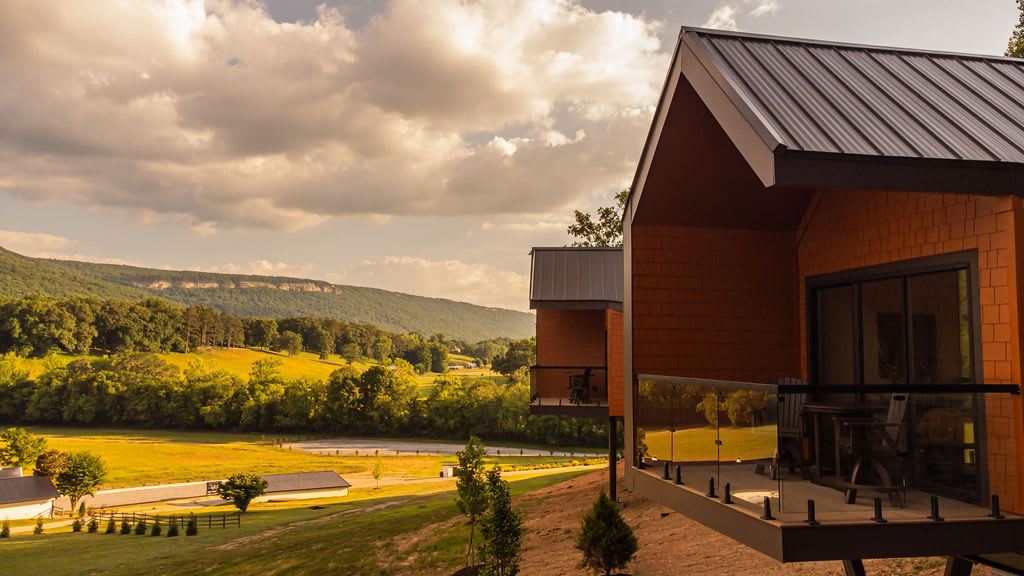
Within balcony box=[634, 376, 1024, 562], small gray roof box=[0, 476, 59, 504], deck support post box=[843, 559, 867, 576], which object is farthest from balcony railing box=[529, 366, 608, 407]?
small gray roof box=[0, 476, 59, 504]

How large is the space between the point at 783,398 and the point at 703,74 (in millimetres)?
3181

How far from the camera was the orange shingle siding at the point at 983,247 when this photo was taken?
4652 millimetres

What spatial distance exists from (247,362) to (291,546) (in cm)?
10631

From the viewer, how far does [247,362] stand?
12550 cm

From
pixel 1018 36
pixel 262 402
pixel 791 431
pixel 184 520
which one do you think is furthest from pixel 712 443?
pixel 262 402

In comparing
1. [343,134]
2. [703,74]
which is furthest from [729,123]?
[343,134]

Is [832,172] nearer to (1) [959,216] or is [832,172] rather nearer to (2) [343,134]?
(1) [959,216]

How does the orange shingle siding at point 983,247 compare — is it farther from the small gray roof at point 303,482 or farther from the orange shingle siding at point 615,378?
the small gray roof at point 303,482

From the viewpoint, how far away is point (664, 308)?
814 cm

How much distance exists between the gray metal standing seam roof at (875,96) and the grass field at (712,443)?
2.23 metres

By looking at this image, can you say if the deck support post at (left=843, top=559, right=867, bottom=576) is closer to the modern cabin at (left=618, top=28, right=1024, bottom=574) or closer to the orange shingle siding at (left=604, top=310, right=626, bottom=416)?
the modern cabin at (left=618, top=28, right=1024, bottom=574)

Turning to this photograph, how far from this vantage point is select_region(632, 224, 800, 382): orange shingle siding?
8.12m

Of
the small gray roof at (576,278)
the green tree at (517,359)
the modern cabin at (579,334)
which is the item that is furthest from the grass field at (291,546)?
the green tree at (517,359)

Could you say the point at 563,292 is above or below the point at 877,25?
below
